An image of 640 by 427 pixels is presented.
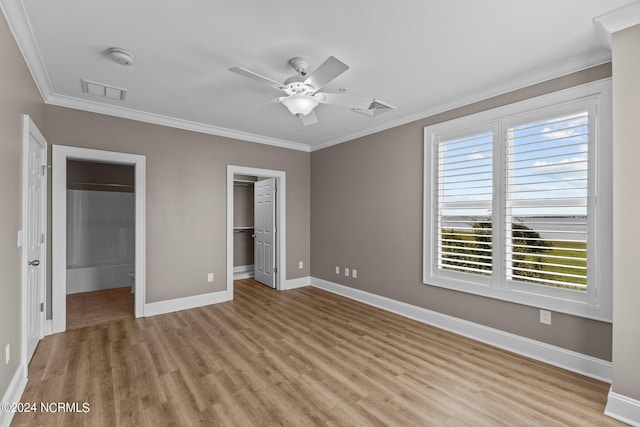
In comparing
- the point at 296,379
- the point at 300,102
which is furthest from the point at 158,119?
the point at 296,379

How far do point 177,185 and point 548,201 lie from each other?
14.5ft

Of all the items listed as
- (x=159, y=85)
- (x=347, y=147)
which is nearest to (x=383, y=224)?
(x=347, y=147)

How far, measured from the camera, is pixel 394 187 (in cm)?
425

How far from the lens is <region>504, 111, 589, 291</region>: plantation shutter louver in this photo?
8.54 feet

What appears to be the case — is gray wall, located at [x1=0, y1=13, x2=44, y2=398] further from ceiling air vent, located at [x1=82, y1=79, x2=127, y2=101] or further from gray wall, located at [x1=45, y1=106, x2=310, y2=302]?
gray wall, located at [x1=45, y1=106, x2=310, y2=302]

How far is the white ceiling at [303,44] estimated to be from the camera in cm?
199

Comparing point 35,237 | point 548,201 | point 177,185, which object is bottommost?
point 35,237

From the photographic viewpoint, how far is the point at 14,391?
2.10 metres

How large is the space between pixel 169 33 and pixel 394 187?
10.2 ft

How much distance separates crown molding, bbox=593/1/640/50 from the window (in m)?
0.56

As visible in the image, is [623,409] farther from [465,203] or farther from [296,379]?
[296,379]

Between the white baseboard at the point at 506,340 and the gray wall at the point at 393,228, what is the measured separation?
0.06 metres

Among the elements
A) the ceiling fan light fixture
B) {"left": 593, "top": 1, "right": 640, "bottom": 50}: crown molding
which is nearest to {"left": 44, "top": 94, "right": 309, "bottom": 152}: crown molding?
the ceiling fan light fixture

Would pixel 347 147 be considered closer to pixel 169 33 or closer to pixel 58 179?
pixel 169 33
